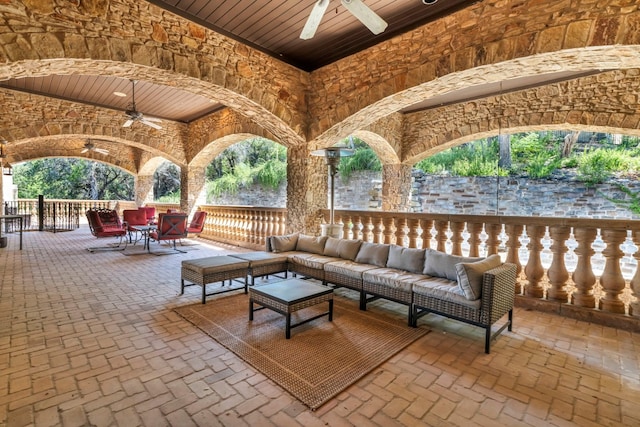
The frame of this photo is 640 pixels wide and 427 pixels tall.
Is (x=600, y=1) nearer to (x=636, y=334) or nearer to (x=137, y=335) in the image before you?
(x=636, y=334)

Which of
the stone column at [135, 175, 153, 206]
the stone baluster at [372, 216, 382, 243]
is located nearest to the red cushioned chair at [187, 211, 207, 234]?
the stone baluster at [372, 216, 382, 243]

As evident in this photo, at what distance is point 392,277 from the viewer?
3225 millimetres

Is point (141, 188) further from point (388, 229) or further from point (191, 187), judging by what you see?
point (388, 229)

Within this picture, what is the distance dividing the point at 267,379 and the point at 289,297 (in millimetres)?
755

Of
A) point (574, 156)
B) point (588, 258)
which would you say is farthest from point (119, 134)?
point (574, 156)

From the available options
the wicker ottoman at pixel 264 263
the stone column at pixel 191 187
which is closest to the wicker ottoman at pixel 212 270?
the wicker ottoman at pixel 264 263

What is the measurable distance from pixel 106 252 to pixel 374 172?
7885mm

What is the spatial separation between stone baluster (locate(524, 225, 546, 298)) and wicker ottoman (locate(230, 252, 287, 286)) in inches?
122

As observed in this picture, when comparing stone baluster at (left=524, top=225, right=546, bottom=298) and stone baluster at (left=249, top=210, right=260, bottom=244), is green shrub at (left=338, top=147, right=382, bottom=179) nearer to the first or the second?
stone baluster at (left=249, top=210, right=260, bottom=244)

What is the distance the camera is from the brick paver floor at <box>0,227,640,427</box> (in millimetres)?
1802

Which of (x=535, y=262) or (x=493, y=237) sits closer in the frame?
(x=535, y=262)

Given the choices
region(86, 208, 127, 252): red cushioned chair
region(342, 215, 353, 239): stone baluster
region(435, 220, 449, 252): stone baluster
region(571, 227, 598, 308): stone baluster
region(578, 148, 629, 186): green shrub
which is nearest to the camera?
region(571, 227, 598, 308): stone baluster

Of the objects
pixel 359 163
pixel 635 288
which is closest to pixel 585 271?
pixel 635 288

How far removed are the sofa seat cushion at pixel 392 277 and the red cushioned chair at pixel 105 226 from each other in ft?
21.4
